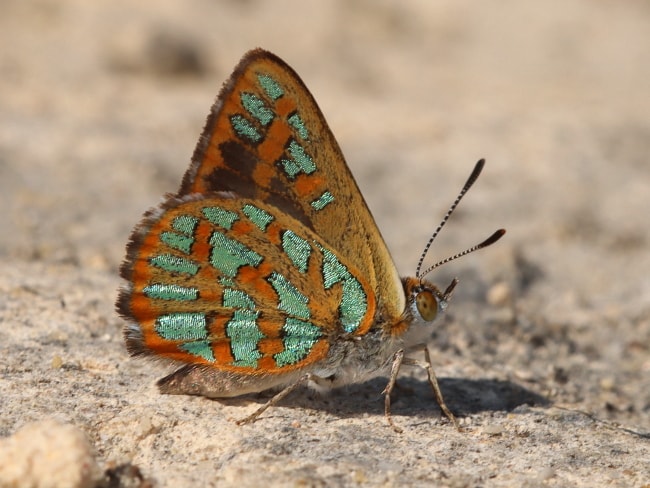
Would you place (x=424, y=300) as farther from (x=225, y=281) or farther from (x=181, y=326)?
(x=181, y=326)

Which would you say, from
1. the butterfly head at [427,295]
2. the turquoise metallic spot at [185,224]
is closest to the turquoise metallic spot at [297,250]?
the turquoise metallic spot at [185,224]

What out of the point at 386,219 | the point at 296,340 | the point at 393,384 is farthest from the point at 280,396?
the point at 386,219

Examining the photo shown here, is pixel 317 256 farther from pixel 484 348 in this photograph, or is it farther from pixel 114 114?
pixel 114 114

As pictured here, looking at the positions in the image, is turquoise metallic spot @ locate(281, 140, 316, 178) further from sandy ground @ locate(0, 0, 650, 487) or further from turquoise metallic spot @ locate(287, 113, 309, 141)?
sandy ground @ locate(0, 0, 650, 487)

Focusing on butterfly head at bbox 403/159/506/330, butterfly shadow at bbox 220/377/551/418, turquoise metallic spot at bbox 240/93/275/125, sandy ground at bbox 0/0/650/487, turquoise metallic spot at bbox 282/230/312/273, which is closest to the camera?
sandy ground at bbox 0/0/650/487

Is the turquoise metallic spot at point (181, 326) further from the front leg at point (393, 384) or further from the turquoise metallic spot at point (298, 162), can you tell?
the front leg at point (393, 384)

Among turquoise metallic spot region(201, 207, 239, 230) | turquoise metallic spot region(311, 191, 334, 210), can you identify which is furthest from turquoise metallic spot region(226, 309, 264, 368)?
turquoise metallic spot region(311, 191, 334, 210)
